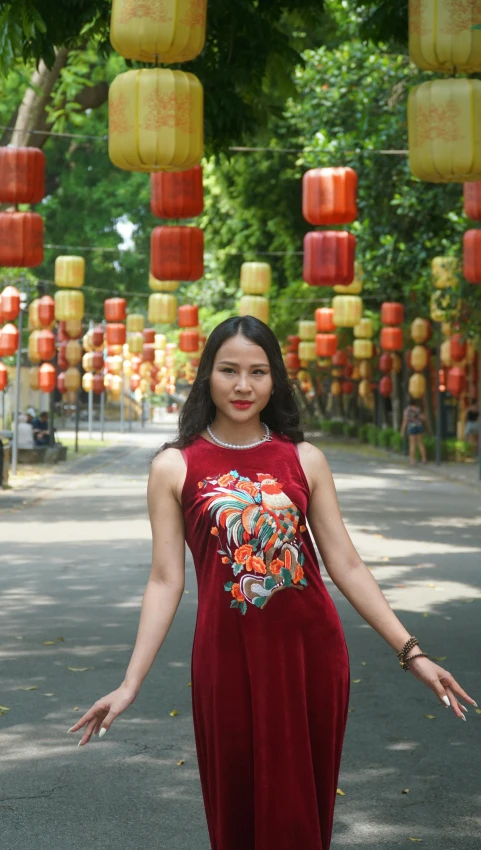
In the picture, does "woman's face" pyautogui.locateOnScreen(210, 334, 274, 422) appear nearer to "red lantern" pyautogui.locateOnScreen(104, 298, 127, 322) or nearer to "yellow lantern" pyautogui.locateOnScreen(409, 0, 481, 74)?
"yellow lantern" pyautogui.locateOnScreen(409, 0, 481, 74)

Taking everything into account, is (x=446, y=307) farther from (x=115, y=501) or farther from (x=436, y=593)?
(x=436, y=593)

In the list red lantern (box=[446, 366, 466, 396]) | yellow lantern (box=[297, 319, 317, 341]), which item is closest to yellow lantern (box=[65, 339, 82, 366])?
yellow lantern (box=[297, 319, 317, 341])

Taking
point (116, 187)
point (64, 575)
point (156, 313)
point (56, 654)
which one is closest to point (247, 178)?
point (116, 187)

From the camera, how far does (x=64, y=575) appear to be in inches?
456

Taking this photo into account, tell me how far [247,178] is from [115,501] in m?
18.4

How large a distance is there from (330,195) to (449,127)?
9.28 meters

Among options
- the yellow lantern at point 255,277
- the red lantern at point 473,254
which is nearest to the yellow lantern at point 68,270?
the yellow lantern at point 255,277

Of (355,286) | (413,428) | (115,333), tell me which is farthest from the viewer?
(115,333)

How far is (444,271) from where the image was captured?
26000mm

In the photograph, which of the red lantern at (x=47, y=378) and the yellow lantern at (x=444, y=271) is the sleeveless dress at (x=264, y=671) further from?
the red lantern at (x=47, y=378)

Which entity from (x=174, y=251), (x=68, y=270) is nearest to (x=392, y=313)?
(x=68, y=270)

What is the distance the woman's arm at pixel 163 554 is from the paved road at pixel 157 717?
148 cm

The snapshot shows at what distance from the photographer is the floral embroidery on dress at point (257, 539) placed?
3.23 meters

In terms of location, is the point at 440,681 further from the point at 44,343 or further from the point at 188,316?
the point at 188,316
